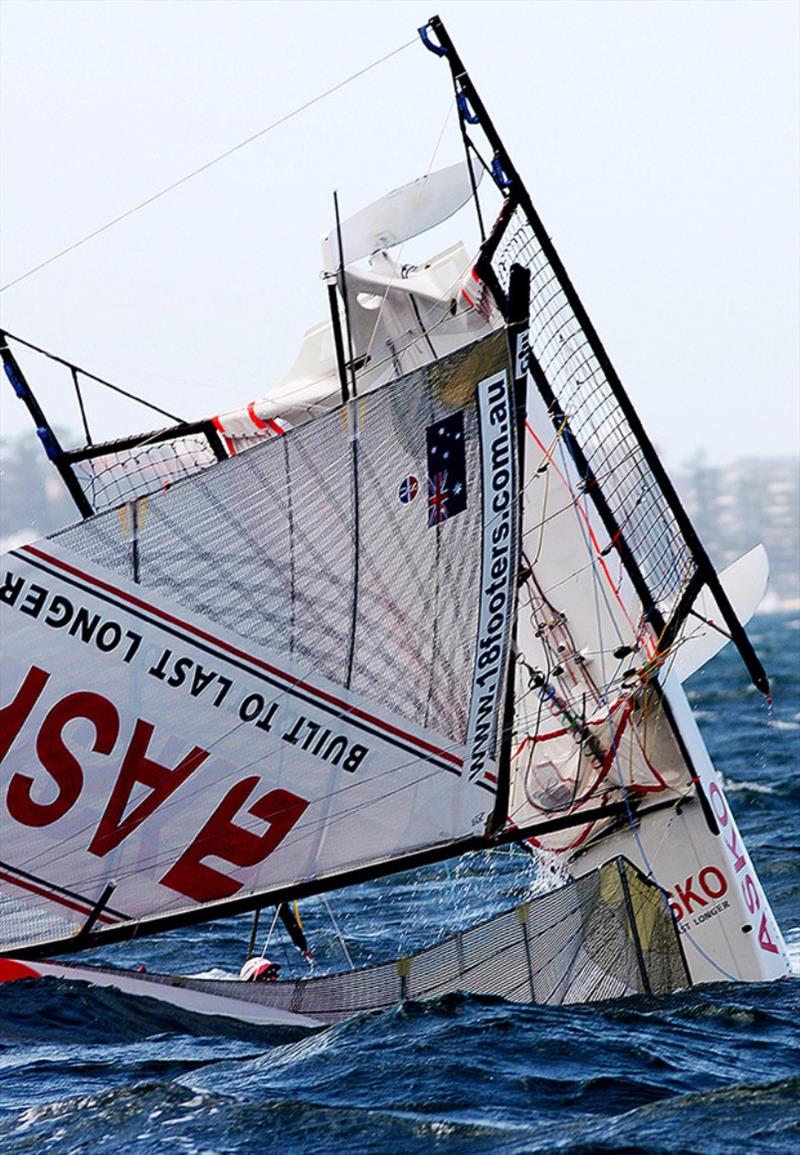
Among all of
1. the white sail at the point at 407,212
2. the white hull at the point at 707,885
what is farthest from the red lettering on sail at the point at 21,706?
the white hull at the point at 707,885

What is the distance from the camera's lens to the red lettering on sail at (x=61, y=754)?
1010 cm

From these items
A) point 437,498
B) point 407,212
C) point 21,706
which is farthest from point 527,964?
point 407,212

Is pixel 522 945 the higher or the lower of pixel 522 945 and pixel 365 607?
the lower

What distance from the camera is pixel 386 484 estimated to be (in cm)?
1015

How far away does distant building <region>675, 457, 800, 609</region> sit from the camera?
135250 millimetres

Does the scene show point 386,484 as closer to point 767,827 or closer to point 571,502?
point 571,502

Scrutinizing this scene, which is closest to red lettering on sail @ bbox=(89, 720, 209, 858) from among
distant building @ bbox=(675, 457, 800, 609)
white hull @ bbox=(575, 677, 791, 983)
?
white hull @ bbox=(575, 677, 791, 983)

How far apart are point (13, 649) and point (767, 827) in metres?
10.1

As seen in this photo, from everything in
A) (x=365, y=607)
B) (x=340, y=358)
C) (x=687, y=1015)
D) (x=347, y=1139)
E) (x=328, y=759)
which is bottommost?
(x=347, y=1139)

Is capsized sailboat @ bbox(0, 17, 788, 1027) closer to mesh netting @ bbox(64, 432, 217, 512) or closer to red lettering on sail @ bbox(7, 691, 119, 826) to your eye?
red lettering on sail @ bbox(7, 691, 119, 826)

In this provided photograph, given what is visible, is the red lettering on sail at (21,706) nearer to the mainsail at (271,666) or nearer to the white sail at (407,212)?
the mainsail at (271,666)

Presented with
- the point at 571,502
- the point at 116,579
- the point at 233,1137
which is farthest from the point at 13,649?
the point at 571,502

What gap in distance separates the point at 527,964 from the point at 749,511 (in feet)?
467

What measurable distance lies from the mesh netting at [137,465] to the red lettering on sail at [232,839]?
2.24 meters
